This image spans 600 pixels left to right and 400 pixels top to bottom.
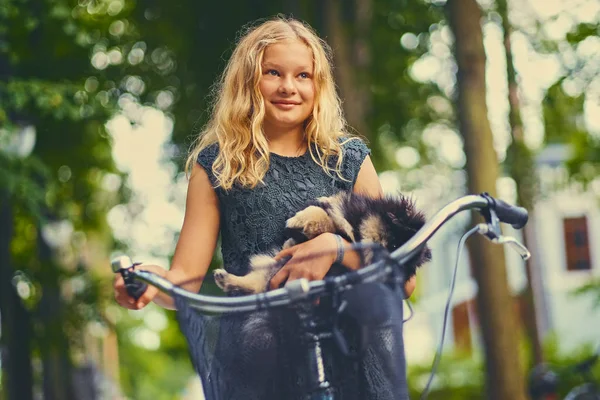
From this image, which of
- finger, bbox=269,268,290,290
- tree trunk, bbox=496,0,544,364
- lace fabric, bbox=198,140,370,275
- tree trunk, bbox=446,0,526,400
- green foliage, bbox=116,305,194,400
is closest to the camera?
finger, bbox=269,268,290,290

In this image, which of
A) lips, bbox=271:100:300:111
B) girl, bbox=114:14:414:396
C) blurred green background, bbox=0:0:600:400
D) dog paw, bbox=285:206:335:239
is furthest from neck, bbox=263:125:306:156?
blurred green background, bbox=0:0:600:400

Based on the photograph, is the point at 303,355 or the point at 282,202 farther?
the point at 282,202

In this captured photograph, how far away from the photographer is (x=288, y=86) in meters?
3.17

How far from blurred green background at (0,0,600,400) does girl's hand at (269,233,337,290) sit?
6972mm

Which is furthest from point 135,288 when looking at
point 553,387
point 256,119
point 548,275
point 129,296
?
point 548,275

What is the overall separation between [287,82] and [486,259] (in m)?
7.72

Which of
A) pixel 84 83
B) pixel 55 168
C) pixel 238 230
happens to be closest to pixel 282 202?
pixel 238 230

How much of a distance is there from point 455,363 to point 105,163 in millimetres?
8885

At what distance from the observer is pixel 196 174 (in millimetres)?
3273

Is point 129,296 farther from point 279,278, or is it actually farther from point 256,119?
point 256,119

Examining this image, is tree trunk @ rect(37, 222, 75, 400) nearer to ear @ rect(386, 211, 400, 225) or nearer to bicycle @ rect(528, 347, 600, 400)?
bicycle @ rect(528, 347, 600, 400)

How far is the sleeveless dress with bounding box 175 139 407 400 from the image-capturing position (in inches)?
97.7

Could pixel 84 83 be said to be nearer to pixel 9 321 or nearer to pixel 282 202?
pixel 9 321

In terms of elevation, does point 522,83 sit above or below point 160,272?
above
